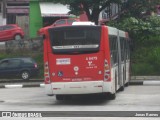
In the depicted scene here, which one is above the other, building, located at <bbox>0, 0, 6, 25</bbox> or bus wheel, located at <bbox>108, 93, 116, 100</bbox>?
building, located at <bbox>0, 0, 6, 25</bbox>

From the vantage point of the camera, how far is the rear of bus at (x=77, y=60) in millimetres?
20656

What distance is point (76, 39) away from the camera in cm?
2080

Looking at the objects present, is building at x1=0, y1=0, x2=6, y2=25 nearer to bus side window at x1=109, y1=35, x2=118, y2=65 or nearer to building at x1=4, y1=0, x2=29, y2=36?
building at x1=4, y1=0, x2=29, y2=36

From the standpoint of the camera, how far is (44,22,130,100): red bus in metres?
20.7

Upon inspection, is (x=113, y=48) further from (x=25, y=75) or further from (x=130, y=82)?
(x=25, y=75)

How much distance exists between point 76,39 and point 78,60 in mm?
724

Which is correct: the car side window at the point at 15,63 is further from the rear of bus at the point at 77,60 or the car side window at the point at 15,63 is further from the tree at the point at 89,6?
the rear of bus at the point at 77,60

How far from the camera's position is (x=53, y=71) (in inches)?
823

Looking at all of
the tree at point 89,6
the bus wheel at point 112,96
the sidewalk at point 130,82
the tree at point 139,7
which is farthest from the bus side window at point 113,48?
the tree at point 139,7

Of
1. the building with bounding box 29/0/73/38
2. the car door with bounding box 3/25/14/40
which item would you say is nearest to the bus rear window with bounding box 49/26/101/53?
the car door with bounding box 3/25/14/40

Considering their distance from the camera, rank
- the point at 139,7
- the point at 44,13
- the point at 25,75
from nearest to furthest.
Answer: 1. the point at 25,75
2. the point at 139,7
3. the point at 44,13

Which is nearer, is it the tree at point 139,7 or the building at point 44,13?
the tree at point 139,7

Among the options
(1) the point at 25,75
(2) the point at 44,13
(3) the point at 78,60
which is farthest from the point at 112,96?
(2) the point at 44,13

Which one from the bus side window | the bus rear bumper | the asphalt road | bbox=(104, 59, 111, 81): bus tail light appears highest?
the bus side window
